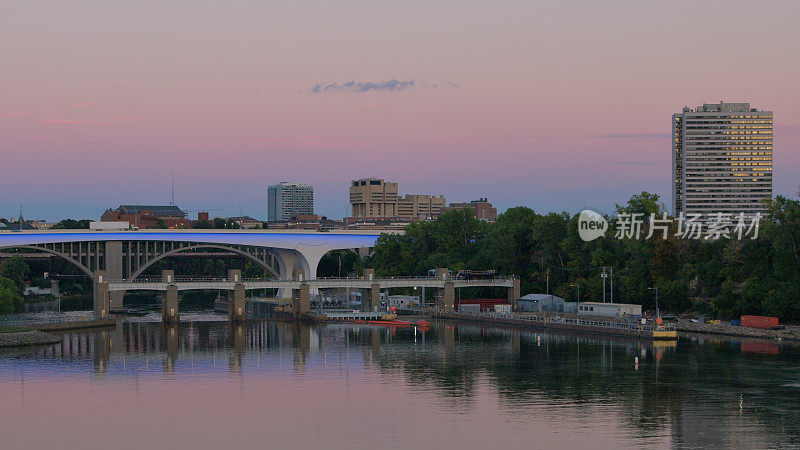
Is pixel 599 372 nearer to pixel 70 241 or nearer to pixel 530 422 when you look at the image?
pixel 530 422

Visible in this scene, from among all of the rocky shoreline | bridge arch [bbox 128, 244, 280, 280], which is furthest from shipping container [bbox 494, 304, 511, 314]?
bridge arch [bbox 128, 244, 280, 280]

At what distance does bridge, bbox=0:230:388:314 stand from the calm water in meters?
62.3

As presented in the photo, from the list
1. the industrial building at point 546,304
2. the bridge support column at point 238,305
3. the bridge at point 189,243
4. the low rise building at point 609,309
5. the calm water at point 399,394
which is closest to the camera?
the calm water at point 399,394

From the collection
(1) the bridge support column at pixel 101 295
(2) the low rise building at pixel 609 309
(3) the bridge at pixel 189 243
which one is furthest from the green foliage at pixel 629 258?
(1) the bridge support column at pixel 101 295

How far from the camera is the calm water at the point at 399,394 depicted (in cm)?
5603

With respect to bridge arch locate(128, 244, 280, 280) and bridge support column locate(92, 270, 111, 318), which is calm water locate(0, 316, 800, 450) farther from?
bridge arch locate(128, 244, 280, 280)

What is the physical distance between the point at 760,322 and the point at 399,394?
5197 centimetres

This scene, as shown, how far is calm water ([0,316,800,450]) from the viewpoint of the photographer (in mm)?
56031

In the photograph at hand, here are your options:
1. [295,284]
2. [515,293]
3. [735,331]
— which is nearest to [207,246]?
[295,284]

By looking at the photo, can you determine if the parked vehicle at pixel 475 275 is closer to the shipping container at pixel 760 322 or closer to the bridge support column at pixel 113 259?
the shipping container at pixel 760 322

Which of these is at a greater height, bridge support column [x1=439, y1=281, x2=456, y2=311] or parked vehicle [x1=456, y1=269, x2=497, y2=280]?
parked vehicle [x1=456, y1=269, x2=497, y2=280]

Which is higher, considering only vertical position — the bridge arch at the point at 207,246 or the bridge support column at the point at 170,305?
the bridge arch at the point at 207,246

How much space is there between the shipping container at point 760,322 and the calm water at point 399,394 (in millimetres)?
7536

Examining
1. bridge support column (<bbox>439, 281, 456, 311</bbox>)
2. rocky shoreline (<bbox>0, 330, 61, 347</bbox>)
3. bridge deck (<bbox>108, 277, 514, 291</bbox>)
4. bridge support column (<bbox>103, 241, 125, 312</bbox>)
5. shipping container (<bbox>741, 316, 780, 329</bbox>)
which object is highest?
bridge support column (<bbox>103, 241, 125, 312</bbox>)
